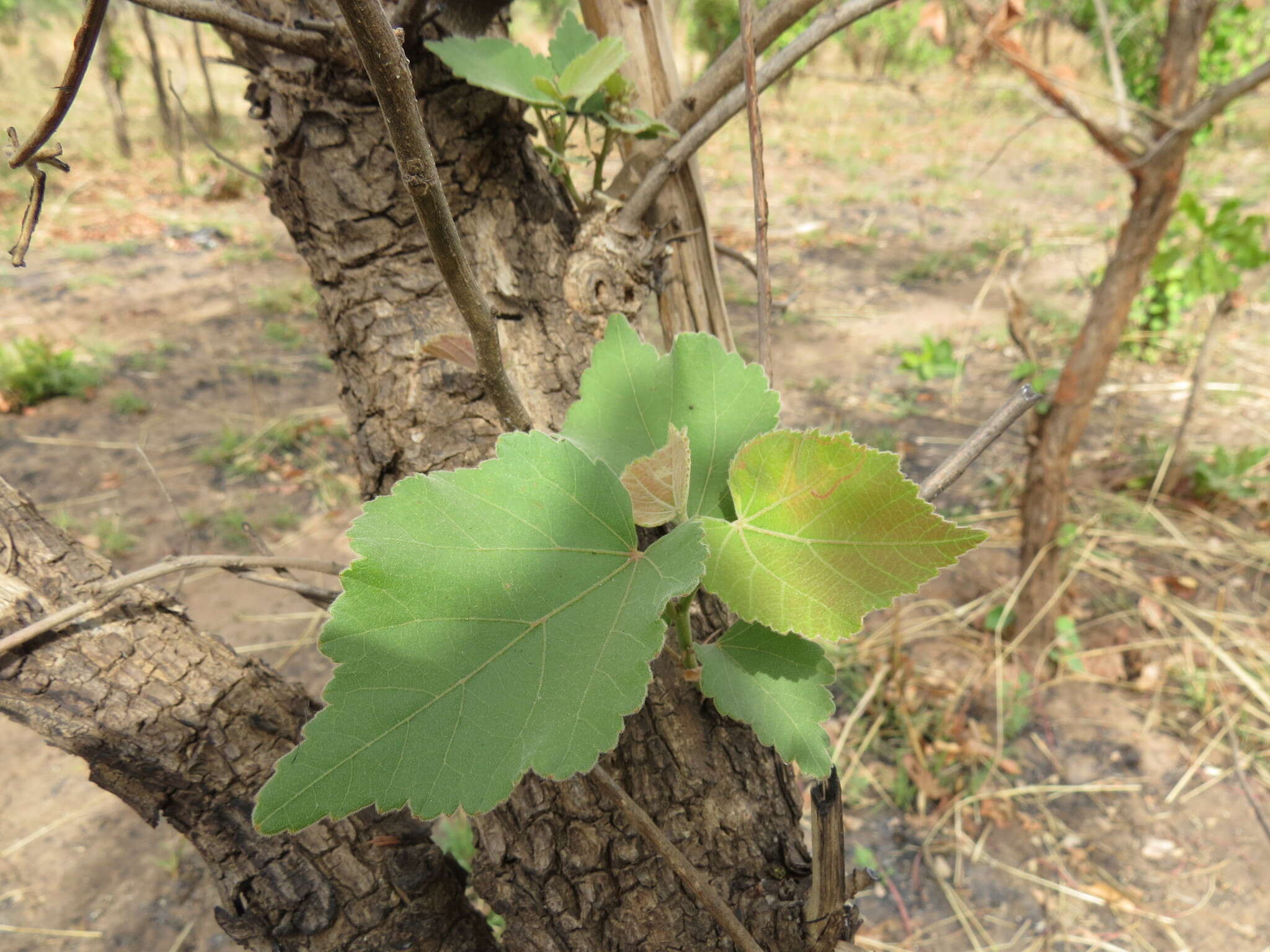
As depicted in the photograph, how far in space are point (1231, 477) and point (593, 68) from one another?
130 inches

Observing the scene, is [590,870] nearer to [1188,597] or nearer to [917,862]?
[917,862]

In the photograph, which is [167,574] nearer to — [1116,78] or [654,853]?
[654,853]

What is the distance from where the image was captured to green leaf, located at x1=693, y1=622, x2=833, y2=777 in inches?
22.0

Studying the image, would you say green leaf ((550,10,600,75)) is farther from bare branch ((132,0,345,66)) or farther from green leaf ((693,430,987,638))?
green leaf ((693,430,987,638))

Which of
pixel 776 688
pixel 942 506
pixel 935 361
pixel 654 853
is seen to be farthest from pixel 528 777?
pixel 942 506

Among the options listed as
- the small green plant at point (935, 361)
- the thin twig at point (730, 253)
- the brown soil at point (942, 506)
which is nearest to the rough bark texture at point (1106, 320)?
the brown soil at point (942, 506)

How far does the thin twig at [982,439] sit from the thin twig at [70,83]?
23.3 inches

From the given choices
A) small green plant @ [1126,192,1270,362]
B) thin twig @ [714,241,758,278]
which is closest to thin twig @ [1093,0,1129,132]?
small green plant @ [1126,192,1270,362]

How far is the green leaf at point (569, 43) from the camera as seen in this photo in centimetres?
72

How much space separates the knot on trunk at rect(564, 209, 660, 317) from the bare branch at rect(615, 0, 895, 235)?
0.01 metres

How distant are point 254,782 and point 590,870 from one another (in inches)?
11.9

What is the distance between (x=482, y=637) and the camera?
0.46 metres

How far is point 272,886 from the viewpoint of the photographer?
675 mm

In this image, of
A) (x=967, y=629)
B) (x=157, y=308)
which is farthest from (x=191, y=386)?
(x=967, y=629)
